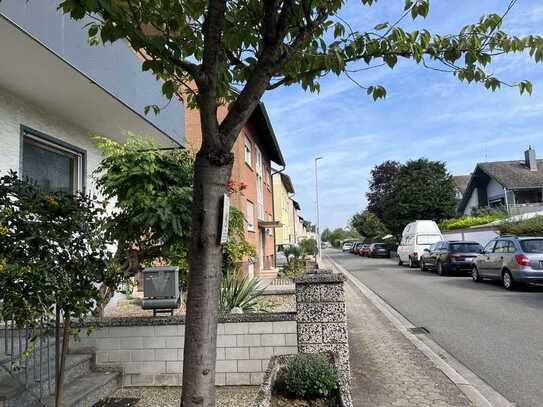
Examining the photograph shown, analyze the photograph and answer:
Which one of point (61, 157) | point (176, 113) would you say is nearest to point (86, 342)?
point (61, 157)

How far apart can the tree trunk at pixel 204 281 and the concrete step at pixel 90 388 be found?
2462mm

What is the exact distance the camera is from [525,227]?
23516mm

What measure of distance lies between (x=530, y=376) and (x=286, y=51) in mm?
5193

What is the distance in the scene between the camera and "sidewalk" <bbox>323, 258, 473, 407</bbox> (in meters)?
4.82

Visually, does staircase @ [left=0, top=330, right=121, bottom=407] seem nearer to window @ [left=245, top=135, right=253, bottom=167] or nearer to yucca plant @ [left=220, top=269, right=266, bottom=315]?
yucca plant @ [left=220, top=269, right=266, bottom=315]

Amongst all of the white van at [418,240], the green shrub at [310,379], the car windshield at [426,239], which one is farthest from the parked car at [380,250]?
the green shrub at [310,379]

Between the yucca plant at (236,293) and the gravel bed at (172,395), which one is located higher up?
the yucca plant at (236,293)

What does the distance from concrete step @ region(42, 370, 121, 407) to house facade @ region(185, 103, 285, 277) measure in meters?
9.37

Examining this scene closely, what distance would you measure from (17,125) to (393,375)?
5.89m

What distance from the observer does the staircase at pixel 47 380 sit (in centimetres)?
421

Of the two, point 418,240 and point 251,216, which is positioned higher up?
point 251,216

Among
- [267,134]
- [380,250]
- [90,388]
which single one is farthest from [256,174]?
[380,250]

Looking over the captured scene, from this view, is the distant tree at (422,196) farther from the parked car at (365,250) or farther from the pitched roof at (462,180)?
the pitched roof at (462,180)

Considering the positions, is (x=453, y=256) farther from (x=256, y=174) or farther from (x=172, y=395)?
(x=172, y=395)
